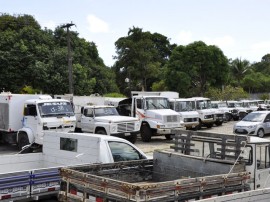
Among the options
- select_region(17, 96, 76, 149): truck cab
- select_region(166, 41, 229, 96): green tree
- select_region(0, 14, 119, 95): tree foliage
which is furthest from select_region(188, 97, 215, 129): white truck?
select_region(166, 41, 229, 96): green tree

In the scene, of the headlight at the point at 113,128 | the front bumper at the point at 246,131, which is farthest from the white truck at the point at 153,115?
the front bumper at the point at 246,131

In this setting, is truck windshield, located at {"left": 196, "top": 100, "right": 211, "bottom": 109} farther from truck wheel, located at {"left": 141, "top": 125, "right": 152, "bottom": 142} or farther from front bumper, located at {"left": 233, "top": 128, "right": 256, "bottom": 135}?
truck wheel, located at {"left": 141, "top": 125, "right": 152, "bottom": 142}

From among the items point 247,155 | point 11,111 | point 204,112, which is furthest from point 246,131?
point 247,155

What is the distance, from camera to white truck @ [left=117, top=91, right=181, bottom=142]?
72.3ft

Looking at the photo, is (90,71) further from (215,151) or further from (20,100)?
(215,151)

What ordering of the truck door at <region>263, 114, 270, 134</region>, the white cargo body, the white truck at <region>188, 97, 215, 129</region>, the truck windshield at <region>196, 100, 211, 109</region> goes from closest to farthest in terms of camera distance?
the white cargo body → the truck door at <region>263, 114, 270, 134</region> → the white truck at <region>188, 97, 215, 129</region> → the truck windshield at <region>196, 100, 211, 109</region>

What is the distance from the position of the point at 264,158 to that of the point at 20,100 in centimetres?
1499

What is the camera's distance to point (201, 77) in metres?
44.5

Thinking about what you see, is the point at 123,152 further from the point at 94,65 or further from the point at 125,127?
the point at 94,65

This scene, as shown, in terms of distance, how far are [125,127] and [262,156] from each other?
13348 mm

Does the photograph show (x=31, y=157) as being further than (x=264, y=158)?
Yes

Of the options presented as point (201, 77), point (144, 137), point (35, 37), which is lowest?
point (144, 137)

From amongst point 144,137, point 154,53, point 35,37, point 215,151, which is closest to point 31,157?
point 215,151

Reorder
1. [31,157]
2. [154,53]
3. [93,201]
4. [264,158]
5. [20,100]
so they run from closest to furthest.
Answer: [93,201]
[264,158]
[31,157]
[20,100]
[154,53]
